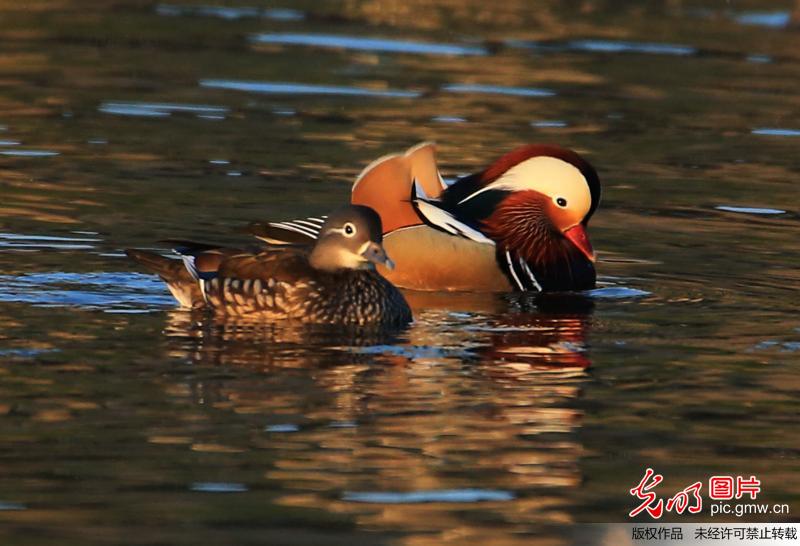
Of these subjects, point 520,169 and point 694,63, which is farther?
point 694,63

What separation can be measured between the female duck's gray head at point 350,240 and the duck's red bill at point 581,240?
6.92ft

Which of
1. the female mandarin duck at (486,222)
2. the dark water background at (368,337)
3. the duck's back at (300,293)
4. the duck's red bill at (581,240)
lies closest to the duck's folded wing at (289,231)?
the female mandarin duck at (486,222)

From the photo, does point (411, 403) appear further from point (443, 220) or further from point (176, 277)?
point (443, 220)

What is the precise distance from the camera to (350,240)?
10758 millimetres

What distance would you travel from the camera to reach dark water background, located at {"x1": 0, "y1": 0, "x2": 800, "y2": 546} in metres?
7.66

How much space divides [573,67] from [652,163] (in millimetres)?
5456

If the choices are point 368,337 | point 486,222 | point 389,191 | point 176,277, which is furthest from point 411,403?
point 486,222

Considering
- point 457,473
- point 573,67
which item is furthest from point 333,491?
point 573,67

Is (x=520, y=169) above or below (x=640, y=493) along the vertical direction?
above

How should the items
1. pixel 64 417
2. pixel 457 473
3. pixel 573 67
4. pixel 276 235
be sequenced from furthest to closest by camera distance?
pixel 573 67 → pixel 276 235 → pixel 64 417 → pixel 457 473

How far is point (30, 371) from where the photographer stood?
933 centimetres

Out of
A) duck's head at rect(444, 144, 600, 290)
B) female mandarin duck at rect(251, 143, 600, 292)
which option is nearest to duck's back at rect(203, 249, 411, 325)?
female mandarin duck at rect(251, 143, 600, 292)

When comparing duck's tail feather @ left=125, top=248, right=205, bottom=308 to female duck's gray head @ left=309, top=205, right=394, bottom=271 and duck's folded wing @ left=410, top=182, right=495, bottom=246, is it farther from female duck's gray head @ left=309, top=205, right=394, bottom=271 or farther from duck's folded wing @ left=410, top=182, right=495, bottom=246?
duck's folded wing @ left=410, top=182, right=495, bottom=246

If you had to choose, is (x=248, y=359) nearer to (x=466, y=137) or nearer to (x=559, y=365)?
(x=559, y=365)
